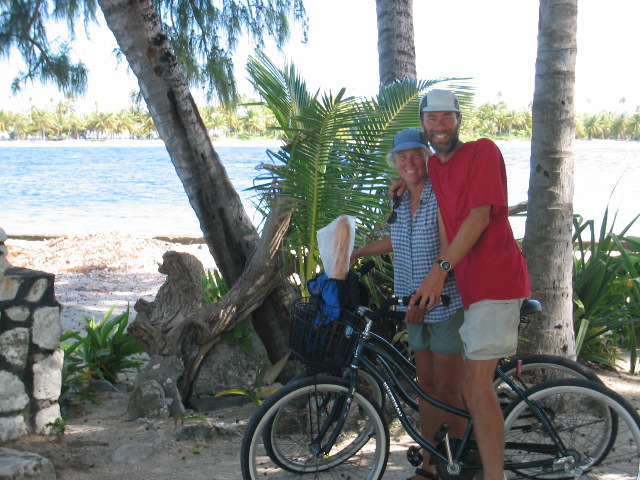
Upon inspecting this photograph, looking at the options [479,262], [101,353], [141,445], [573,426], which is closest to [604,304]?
[573,426]

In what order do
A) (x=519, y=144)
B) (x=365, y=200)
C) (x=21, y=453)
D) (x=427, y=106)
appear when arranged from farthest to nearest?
(x=519, y=144), (x=365, y=200), (x=21, y=453), (x=427, y=106)

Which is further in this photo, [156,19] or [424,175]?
[156,19]

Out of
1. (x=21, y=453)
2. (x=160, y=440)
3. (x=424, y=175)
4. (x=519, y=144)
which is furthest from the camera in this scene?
(x=519, y=144)

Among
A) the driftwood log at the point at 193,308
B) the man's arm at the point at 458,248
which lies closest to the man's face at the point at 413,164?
the man's arm at the point at 458,248

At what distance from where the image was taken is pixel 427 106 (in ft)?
9.70

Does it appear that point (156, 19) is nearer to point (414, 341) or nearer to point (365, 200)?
point (365, 200)

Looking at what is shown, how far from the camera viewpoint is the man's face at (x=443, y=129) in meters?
2.97

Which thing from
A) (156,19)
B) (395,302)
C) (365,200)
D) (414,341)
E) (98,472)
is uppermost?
(156,19)

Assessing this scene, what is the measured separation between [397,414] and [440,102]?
4.87 feet

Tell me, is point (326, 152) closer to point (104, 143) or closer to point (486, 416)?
point (486, 416)

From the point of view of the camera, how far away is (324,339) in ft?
10.1

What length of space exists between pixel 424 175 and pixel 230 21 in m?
4.45

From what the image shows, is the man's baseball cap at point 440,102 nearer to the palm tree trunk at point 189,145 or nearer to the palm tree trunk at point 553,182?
the palm tree trunk at point 553,182

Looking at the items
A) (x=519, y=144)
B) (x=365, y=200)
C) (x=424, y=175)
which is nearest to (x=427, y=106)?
(x=424, y=175)
